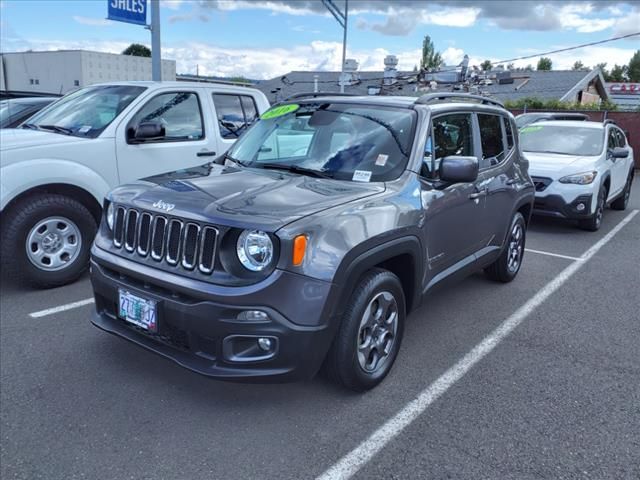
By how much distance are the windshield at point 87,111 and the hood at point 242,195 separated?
2171 millimetres

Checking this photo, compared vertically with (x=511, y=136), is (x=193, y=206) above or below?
A: below

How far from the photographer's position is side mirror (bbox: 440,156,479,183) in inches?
144

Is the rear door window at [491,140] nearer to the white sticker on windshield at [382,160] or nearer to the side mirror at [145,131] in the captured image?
the white sticker on windshield at [382,160]

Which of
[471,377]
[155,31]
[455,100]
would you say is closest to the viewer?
[471,377]

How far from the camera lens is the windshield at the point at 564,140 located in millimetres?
9156

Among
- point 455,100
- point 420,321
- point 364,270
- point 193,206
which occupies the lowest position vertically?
point 420,321

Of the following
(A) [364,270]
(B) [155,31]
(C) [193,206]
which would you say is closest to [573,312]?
(A) [364,270]

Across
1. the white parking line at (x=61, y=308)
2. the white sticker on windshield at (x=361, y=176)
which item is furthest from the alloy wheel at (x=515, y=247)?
the white parking line at (x=61, y=308)

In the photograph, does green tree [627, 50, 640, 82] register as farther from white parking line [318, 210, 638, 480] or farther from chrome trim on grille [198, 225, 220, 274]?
chrome trim on grille [198, 225, 220, 274]

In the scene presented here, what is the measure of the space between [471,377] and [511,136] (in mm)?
2734

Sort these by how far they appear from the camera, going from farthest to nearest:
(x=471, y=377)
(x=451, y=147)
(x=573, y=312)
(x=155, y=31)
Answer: (x=155, y=31) < (x=573, y=312) < (x=451, y=147) < (x=471, y=377)

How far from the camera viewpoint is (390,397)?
3.42 meters

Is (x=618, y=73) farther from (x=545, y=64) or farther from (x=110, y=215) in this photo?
(x=110, y=215)

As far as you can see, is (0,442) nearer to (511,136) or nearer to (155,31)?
(511,136)
